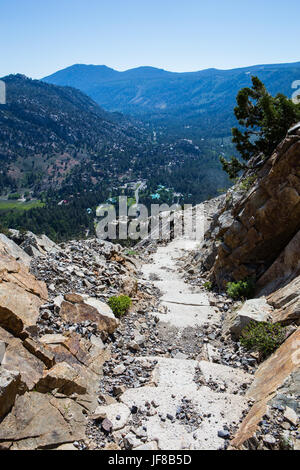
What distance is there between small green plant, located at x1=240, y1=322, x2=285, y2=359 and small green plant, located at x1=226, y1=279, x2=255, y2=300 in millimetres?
3950

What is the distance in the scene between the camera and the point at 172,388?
24.9 feet

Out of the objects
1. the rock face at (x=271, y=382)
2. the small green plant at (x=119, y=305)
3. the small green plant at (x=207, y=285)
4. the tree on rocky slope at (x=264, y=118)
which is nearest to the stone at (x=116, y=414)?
the rock face at (x=271, y=382)

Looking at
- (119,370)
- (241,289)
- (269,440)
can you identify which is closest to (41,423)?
(119,370)

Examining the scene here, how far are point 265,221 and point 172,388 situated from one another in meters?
9.11

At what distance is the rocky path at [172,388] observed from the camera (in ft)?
19.8

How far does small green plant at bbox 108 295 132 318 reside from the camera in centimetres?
1189

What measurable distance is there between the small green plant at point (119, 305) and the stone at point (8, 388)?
5988 millimetres

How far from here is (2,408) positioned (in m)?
5.58

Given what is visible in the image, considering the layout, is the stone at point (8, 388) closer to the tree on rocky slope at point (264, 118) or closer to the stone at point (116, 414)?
the stone at point (116, 414)

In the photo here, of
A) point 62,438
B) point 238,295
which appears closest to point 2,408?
point 62,438

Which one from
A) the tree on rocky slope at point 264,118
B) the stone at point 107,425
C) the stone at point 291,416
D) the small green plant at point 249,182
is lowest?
the stone at point 107,425

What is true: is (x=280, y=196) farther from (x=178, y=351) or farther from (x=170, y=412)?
(x=170, y=412)

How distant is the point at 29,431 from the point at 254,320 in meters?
7.26

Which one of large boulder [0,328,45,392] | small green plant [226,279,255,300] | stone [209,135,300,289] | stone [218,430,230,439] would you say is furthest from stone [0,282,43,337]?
stone [209,135,300,289]
